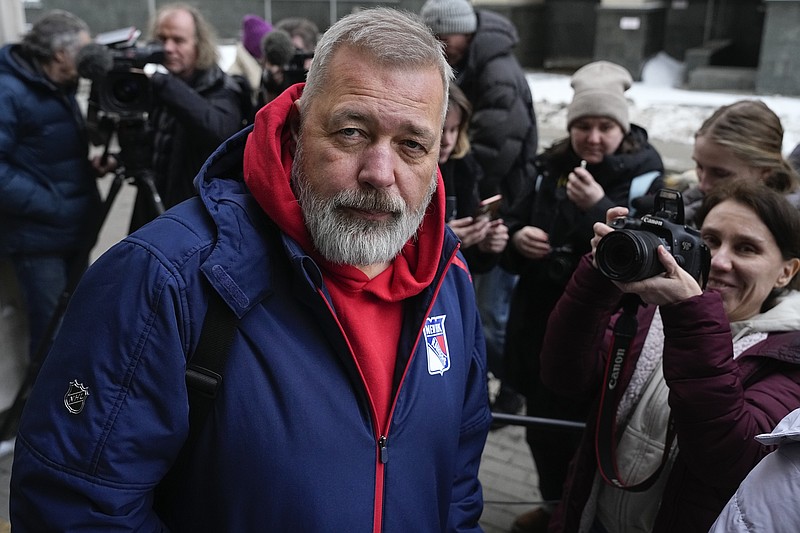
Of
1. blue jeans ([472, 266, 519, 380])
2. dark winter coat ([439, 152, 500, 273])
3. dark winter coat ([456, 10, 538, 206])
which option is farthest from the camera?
dark winter coat ([456, 10, 538, 206])

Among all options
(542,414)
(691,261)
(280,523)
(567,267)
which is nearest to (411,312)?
(280,523)

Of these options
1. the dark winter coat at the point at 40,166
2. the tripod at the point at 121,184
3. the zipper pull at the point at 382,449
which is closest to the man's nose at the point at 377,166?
Result: the zipper pull at the point at 382,449

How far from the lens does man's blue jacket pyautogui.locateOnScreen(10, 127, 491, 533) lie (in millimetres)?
1256

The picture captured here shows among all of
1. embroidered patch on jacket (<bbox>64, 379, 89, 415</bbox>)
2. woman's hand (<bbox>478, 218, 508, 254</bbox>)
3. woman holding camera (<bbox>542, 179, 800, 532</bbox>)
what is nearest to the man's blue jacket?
embroidered patch on jacket (<bbox>64, 379, 89, 415</bbox>)

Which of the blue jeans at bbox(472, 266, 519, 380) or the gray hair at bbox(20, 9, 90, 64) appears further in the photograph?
the blue jeans at bbox(472, 266, 519, 380)

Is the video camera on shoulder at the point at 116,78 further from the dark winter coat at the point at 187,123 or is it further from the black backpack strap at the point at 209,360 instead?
the black backpack strap at the point at 209,360

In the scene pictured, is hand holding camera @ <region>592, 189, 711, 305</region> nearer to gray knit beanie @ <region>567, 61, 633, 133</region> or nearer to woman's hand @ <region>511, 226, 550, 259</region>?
woman's hand @ <region>511, 226, 550, 259</region>

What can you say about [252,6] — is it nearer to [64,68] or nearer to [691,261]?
[64,68]

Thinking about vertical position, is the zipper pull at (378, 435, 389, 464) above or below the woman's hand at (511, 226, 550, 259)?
above

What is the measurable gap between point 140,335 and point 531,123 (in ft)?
11.4

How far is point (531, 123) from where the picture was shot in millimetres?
4379

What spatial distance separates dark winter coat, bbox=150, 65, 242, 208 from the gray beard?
7.61 ft

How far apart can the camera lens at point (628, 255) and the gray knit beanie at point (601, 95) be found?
1343mm

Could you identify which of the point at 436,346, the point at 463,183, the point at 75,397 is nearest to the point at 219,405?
the point at 75,397
